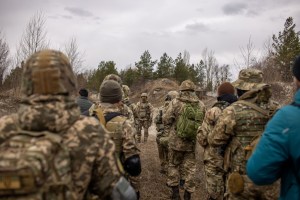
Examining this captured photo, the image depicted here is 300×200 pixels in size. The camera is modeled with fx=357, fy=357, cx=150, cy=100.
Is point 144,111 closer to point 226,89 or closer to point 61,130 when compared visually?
point 226,89

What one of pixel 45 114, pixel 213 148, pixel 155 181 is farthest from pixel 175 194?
pixel 45 114

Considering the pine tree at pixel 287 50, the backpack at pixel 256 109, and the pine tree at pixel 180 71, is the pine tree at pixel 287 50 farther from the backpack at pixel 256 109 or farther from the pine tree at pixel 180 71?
the backpack at pixel 256 109

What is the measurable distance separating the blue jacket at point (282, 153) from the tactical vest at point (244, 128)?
5.02 ft

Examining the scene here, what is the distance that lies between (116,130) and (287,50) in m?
37.1

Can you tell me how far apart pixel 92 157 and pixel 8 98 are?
23.5 meters

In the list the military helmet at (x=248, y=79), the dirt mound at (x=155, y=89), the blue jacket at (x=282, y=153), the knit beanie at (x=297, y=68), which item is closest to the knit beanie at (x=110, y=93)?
the military helmet at (x=248, y=79)

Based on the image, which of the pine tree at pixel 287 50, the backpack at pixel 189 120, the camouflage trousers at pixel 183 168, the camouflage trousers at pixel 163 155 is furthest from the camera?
the pine tree at pixel 287 50

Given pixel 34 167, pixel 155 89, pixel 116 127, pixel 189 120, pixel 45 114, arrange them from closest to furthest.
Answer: pixel 34 167
pixel 45 114
pixel 116 127
pixel 189 120
pixel 155 89

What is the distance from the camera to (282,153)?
2424 mm

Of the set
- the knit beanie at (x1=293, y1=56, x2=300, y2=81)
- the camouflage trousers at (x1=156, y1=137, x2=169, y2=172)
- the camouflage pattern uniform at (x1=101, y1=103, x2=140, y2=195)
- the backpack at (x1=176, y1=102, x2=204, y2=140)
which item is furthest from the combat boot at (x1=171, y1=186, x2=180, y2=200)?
the knit beanie at (x1=293, y1=56, x2=300, y2=81)

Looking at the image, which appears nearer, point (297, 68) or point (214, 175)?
point (297, 68)

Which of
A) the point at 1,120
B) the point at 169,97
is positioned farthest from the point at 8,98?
the point at 1,120

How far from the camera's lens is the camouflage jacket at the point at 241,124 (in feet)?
13.4

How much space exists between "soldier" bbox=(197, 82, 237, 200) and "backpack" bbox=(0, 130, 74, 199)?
3.48 meters
